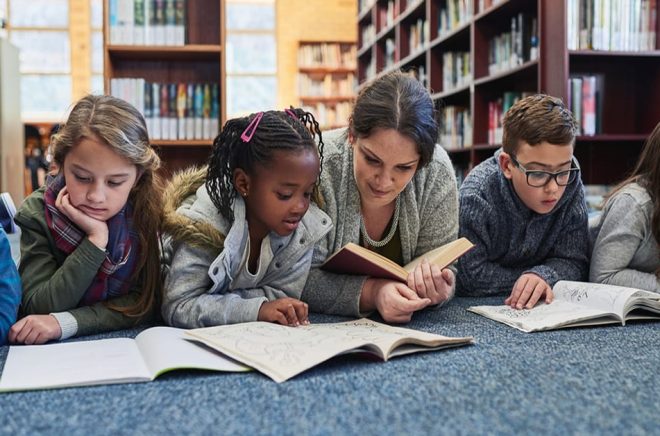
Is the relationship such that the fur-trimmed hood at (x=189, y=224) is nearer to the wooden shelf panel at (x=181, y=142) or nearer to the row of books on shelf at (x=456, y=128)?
the wooden shelf panel at (x=181, y=142)

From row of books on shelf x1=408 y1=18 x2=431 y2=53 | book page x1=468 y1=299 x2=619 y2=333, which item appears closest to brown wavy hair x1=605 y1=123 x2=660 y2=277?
book page x1=468 y1=299 x2=619 y2=333

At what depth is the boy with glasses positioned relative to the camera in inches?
66.2

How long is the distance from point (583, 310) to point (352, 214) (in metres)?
0.55

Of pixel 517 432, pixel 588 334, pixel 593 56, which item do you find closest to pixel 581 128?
pixel 593 56

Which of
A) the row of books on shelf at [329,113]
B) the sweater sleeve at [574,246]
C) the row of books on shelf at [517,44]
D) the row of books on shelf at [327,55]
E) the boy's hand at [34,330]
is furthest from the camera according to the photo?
the row of books on shelf at [327,55]

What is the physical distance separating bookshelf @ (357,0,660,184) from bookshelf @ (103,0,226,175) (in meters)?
0.91

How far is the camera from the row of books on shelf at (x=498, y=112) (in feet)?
10.4

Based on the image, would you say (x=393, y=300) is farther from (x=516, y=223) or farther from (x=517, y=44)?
(x=517, y=44)

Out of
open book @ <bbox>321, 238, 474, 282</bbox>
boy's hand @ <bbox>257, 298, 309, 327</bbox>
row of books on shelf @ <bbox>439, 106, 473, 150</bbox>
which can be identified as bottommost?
boy's hand @ <bbox>257, 298, 309, 327</bbox>

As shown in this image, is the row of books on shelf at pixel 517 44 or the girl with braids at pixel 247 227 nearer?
the girl with braids at pixel 247 227

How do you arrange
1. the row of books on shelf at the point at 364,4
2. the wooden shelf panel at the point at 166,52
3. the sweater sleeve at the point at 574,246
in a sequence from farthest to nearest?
the row of books on shelf at the point at 364,4 → the wooden shelf panel at the point at 166,52 → the sweater sleeve at the point at 574,246

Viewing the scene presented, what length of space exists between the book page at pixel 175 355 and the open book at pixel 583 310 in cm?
62

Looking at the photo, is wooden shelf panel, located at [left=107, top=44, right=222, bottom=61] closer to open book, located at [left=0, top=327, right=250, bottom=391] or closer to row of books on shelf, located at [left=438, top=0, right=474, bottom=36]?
row of books on shelf, located at [left=438, top=0, right=474, bottom=36]

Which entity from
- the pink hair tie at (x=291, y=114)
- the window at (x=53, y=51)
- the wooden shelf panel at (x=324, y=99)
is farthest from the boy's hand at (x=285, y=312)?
the window at (x=53, y=51)
